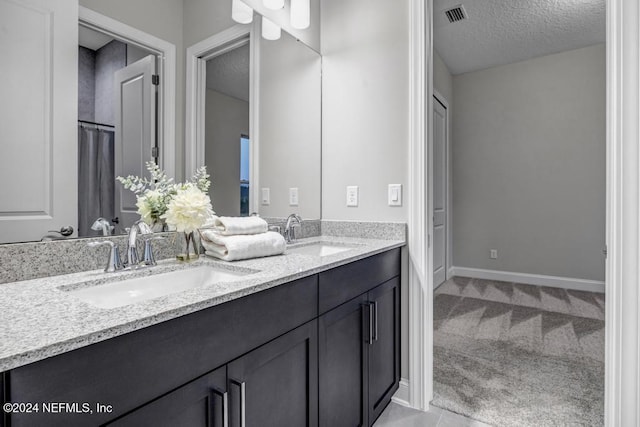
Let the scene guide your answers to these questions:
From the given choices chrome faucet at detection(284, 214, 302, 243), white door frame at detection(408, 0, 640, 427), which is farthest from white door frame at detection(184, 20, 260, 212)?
white door frame at detection(408, 0, 640, 427)

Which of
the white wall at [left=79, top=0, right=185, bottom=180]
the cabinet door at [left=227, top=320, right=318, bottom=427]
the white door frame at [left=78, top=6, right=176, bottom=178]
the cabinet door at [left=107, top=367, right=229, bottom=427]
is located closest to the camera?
the cabinet door at [left=107, top=367, right=229, bottom=427]

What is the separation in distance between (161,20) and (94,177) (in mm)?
655

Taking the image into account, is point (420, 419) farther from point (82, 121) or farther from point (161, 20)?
point (161, 20)

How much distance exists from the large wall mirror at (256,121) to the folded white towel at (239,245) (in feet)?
0.80

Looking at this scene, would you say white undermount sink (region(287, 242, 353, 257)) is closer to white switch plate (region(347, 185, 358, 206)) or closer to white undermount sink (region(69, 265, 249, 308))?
white switch plate (region(347, 185, 358, 206))

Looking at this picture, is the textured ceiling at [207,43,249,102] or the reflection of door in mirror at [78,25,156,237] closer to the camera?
the reflection of door in mirror at [78,25,156,237]

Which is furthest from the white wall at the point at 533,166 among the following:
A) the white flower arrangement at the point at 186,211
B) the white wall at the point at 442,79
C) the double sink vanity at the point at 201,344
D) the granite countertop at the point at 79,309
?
the white flower arrangement at the point at 186,211

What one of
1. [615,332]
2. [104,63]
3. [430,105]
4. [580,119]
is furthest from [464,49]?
[104,63]

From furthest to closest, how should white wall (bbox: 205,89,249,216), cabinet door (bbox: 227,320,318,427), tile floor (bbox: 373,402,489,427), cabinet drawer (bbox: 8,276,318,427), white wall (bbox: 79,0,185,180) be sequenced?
tile floor (bbox: 373,402,489,427), white wall (bbox: 205,89,249,216), white wall (bbox: 79,0,185,180), cabinet door (bbox: 227,320,318,427), cabinet drawer (bbox: 8,276,318,427)

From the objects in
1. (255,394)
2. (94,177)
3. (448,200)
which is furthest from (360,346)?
(448,200)

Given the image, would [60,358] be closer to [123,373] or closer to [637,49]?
[123,373]

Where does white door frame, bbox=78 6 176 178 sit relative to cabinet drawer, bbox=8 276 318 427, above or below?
above

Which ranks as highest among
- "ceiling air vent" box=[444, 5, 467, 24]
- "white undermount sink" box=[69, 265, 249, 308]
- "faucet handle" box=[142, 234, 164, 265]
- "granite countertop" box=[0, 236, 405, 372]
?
"ceiling air vent" box=[444, 5, 467, 24]

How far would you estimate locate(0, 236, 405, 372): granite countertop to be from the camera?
55 cm
